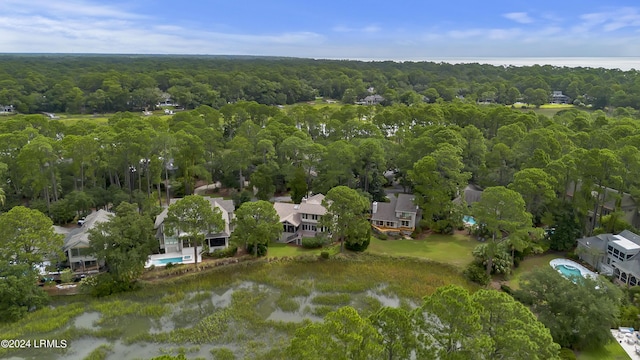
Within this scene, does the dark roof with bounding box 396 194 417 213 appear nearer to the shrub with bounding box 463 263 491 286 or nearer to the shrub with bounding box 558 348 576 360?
the shrub with bounding box 463 263 491 286

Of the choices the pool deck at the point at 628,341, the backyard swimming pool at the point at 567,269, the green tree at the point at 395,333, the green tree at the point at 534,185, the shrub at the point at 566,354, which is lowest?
the pool deck at the point at 628,341

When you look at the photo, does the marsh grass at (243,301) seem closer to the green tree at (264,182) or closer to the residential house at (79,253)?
the residential house at (79,253)

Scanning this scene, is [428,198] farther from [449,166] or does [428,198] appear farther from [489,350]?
[489,350]

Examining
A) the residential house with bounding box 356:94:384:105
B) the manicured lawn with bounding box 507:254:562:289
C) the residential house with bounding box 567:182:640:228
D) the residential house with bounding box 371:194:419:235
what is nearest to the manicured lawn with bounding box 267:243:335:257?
the residential house with bounding box 371:194:419:235

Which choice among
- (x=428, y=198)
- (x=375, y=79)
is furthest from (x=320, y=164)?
(x=375, y=79)

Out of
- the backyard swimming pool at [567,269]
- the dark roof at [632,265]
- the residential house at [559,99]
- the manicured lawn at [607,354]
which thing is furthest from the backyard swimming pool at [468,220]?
the residential house at [559,99]
